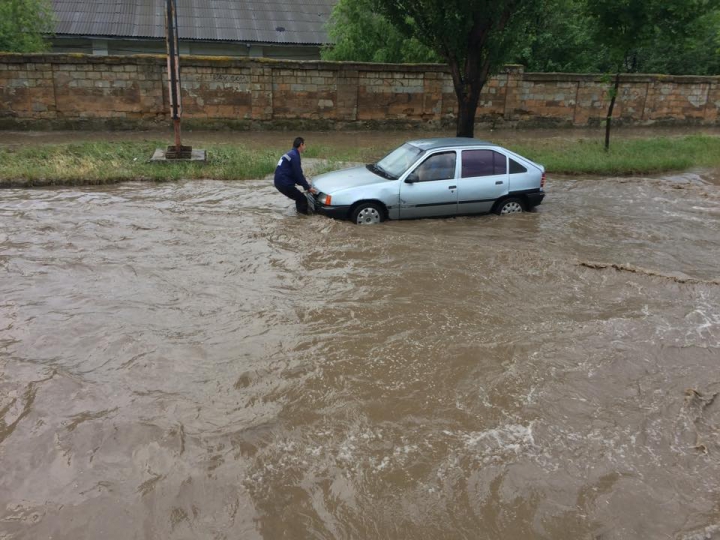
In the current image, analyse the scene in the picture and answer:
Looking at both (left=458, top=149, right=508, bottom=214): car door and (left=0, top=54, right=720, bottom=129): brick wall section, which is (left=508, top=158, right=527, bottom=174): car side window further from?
(left=0, top=54, right=720, bottom=129): brick wall section

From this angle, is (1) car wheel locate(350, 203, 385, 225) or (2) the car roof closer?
(1) car wheel locate(350, 203, 385, 225)

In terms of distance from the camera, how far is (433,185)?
30.9 ft

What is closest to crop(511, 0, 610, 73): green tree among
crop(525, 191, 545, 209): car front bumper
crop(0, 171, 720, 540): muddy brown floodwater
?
crop(525, 191, 545, 209): car front bumper

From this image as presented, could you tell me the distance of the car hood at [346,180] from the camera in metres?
9.18

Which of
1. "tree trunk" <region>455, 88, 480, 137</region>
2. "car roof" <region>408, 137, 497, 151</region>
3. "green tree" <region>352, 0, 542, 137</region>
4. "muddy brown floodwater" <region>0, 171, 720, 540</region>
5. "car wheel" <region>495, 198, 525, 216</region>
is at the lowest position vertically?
"muddy brown floodwater" <region>0, 171, 720, 540</region>

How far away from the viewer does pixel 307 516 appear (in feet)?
11.8

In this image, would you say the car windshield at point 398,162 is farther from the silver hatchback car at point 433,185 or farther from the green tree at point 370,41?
the green tree at point 370,41

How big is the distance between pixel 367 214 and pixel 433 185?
1183 millimetres

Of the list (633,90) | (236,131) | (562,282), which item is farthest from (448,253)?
(633,90)

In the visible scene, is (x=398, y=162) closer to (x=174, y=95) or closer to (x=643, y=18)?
(x=174, y=95)

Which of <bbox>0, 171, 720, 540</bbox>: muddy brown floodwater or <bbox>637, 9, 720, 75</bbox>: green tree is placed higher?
<bbox>637, 9, 720, 75</bbox>: green tree

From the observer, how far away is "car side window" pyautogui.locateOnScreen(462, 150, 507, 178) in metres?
9.66

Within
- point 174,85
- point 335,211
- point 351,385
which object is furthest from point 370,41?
point 351,385

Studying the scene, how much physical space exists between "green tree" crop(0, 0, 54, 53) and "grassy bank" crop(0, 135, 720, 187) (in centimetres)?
710
